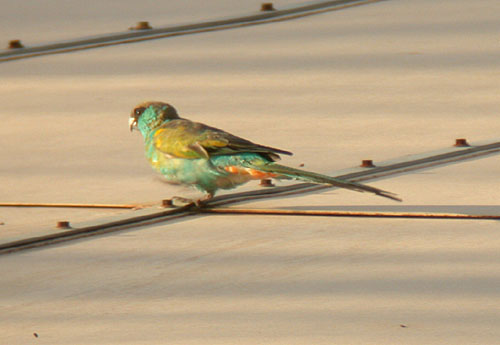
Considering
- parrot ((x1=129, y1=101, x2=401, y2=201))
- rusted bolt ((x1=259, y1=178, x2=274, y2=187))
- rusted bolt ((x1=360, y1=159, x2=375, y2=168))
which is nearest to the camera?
parrot ((x1=129, y1=101, x2=401, y2=201))

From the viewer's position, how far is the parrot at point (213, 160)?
4027 mm

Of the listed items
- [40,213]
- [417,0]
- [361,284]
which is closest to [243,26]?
[417,0]

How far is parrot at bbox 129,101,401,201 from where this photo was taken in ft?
13.2

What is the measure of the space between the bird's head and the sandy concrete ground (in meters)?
0.28

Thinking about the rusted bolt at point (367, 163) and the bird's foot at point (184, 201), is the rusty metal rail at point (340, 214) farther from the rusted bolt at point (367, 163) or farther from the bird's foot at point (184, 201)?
the rusted bolt at point (367, 163)

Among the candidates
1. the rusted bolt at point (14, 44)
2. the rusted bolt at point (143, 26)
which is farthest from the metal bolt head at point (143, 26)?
the rusted bolt at point (14, 44)

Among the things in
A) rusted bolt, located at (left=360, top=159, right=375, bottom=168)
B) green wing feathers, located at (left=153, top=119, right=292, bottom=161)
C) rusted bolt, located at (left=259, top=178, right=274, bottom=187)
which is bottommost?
rusted bolt, located at (left=259, top=178, right=274, bottom=187)

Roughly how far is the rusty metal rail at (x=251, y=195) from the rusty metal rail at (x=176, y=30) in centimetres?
259

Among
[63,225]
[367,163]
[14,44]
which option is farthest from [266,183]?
[14,44]

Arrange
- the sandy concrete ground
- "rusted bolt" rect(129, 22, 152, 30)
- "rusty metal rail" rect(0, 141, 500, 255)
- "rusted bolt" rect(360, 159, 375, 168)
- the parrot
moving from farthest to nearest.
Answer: "rusted bolt" rect(129, 22, 152, 30) → "rusted bolt" rect(360, 159, 375, 168) → the parrot → "rusty metal rail" rect(0, 141, 500, 255) → the sandy concrete ground

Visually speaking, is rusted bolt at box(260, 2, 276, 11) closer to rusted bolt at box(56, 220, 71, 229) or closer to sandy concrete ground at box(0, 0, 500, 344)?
sandy concrete ground at box(0, 0, 500, 344)

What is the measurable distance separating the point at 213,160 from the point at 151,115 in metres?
0.35

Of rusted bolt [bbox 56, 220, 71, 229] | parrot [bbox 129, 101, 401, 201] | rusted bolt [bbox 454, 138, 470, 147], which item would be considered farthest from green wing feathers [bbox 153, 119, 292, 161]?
rusted bolt [bbox 454, 138, 470, 147]

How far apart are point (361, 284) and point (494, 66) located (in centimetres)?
338
